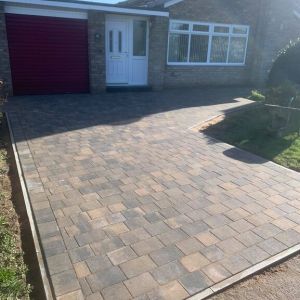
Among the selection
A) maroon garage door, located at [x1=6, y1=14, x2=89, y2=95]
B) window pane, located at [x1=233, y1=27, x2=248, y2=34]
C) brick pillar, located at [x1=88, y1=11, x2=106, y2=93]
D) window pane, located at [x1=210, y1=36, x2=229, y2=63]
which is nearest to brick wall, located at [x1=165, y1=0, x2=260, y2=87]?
window pane, located at [x1=233, y1=27, x2=248, y2=34]

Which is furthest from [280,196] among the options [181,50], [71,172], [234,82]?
[234,82]

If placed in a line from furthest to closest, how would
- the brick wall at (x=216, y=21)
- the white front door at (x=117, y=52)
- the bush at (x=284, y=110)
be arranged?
the brick wall at (x=216, y=21)
the white front door at (x=117, y=52)
the bush at (x=284, y=110)

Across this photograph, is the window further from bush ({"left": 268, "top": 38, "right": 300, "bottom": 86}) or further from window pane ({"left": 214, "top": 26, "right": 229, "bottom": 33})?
bush ({"left": 268, "top": 38, "right": 300, "bottom": 86})

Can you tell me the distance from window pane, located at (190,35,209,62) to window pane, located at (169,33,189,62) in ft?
1.06

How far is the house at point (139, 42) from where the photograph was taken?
408 inches

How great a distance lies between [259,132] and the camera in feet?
23.4

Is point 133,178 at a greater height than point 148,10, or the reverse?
point 148,10

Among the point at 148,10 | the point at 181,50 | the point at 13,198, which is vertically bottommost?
the point at 13,198

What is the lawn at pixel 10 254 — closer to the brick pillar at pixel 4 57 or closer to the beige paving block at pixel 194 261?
the beige paving block at pixel 194 261

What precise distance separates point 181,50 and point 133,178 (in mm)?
9813

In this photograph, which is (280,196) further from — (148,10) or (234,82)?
(234,82)

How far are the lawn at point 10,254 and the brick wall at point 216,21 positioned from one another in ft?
33.3

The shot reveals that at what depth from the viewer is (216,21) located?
44.7 ft

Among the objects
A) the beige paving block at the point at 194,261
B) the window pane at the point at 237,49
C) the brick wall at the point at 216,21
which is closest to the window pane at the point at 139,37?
the brick wall at the point at 216,21
